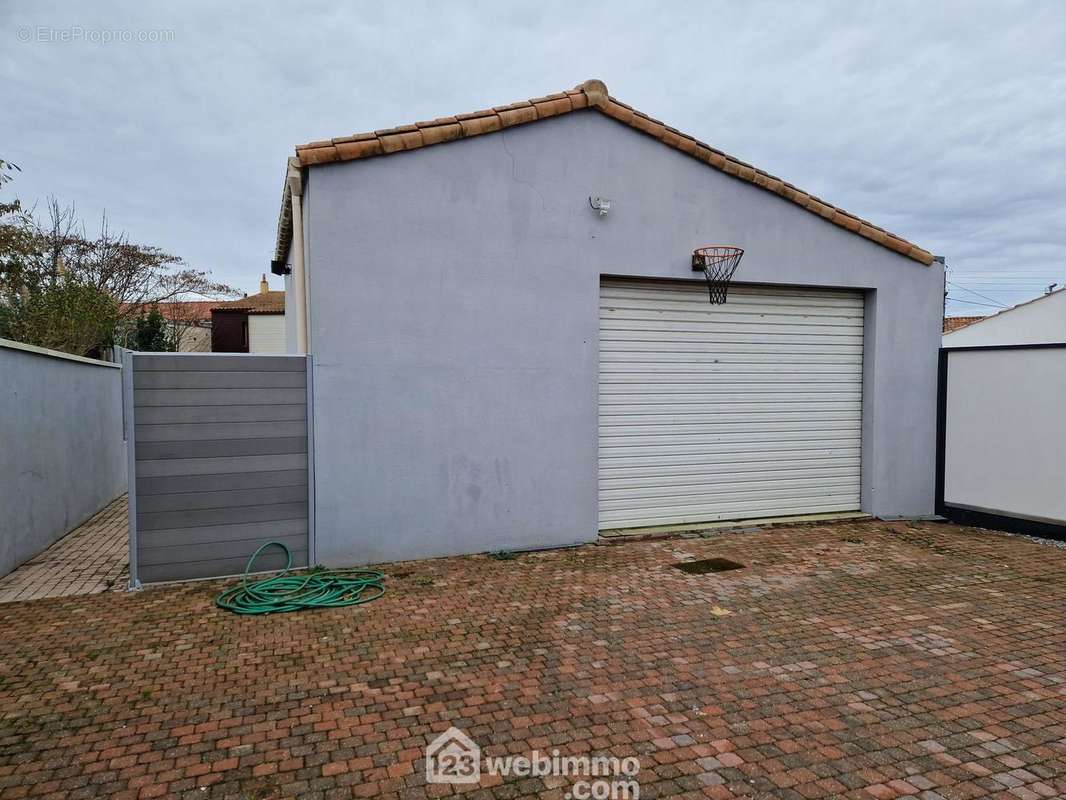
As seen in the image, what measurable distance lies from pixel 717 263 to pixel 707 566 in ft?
12.3

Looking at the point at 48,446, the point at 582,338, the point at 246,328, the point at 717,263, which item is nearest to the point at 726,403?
the point at 717,263

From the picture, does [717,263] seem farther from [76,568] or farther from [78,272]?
[78,272]

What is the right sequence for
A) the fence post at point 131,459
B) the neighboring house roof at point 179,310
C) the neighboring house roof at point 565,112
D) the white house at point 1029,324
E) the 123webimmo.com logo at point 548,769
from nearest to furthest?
the 123webimmo.com logo at point 548,769, the fence post at point 131,459, the neighboring house roof at point 565,112, the white house at point 1029,324, the neighboring house roof at point 179,310

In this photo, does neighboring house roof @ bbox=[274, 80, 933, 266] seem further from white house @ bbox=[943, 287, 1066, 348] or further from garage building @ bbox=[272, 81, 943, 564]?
white house @ bbox=[943, 287, 1066, 348]

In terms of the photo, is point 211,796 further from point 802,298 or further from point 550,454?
point 802,298

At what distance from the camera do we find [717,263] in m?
7.95

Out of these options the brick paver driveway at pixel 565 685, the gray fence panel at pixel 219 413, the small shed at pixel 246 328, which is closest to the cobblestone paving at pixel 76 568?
the brick paver driveway at pixel 565 685

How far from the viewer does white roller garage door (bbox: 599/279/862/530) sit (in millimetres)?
7980

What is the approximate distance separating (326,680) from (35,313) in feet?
51.5

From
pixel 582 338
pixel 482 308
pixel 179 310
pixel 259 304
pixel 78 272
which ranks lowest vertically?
pixel 582 338

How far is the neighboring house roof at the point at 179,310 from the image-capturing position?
26.0m

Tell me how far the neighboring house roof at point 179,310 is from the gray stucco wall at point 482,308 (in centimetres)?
2362

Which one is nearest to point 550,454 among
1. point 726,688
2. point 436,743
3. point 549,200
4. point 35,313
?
point 549,200

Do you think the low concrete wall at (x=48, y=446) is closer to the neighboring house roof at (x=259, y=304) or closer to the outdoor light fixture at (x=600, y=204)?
the outdoor light fixture at (x=600, y=204)
